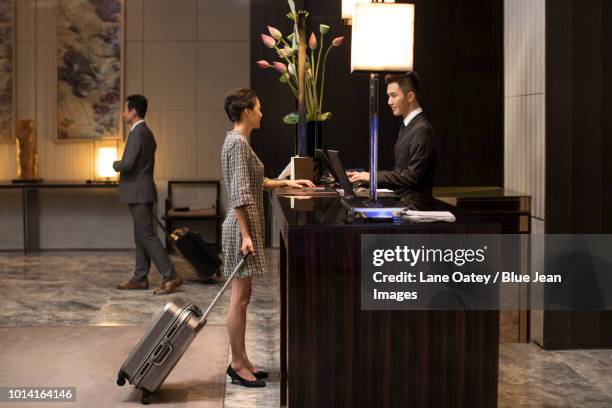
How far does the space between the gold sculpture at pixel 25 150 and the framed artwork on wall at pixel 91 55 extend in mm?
488

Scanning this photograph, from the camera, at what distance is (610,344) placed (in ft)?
20.8

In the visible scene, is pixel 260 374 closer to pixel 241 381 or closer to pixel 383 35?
pixel 241 381

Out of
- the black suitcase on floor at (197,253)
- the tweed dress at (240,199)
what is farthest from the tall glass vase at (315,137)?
the black suitcase on floor at (197,253)

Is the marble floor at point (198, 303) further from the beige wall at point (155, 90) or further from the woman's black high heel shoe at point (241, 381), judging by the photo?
the beige wall at point (155, 90)

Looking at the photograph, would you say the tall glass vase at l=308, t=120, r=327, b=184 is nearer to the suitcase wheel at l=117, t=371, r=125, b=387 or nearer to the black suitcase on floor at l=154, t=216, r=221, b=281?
the suitcase wheel at l=117, t=371, r=125, b=387

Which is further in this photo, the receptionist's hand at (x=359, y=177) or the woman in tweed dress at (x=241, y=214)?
the receptionist's hand at (x=359, y=177)

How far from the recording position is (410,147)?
19.2 ft

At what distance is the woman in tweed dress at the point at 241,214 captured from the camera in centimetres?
512

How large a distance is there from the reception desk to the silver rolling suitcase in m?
1.29

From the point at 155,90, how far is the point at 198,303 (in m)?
3.82

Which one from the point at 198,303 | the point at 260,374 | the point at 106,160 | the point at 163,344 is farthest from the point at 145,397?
the point at 106,160

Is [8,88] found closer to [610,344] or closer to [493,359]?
[610,344]

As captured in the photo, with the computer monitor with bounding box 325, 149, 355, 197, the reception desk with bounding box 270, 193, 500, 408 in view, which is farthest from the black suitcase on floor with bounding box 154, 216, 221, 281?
the reception desk with bounding box 270, 193, 500, 408

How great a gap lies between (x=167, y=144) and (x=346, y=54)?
7.99ft
